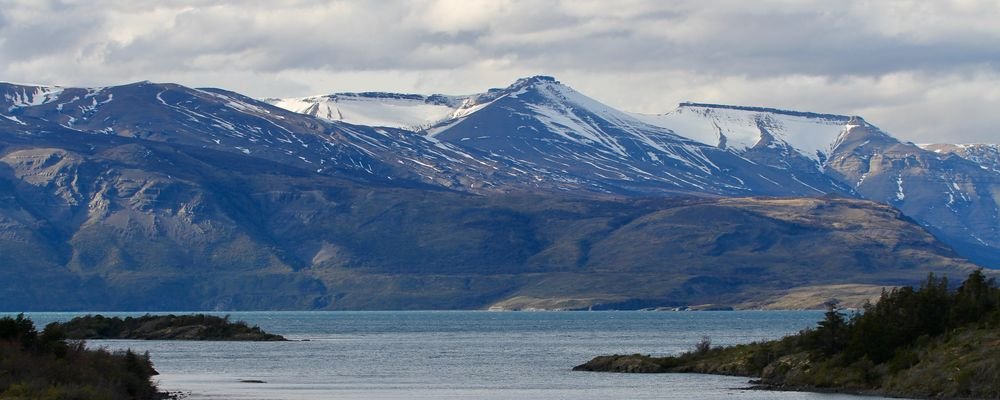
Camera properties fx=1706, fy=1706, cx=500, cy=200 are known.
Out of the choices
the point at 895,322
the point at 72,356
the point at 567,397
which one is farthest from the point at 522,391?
the point at 72,356

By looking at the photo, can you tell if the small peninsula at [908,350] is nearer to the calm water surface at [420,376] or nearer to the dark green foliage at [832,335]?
the dark green foliage at [832,335]

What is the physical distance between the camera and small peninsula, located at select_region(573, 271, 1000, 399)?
97.7 metres

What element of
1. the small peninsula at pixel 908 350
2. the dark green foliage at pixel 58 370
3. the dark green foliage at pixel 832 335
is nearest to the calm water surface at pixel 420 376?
the small peninsula at pixel 908 350

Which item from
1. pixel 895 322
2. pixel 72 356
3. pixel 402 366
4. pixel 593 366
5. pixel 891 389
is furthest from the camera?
pixel 402 366

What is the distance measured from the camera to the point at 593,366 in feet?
462

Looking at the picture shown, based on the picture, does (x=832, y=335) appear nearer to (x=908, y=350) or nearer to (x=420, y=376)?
(x=908, y=350)

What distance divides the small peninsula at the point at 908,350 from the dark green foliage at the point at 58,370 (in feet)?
134

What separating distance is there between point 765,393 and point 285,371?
49.5 metres

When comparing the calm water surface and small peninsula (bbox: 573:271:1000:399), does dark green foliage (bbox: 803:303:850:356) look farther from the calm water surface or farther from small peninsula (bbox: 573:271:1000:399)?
the calm water surface

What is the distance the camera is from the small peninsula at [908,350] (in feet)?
320

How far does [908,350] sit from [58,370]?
5144 cm

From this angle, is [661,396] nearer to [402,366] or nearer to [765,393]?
[765,393]

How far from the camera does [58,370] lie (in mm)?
87938

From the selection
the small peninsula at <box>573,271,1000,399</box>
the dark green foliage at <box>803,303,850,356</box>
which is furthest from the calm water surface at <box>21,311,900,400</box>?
the dark green foliage at <box>803,303,850,356</box>
